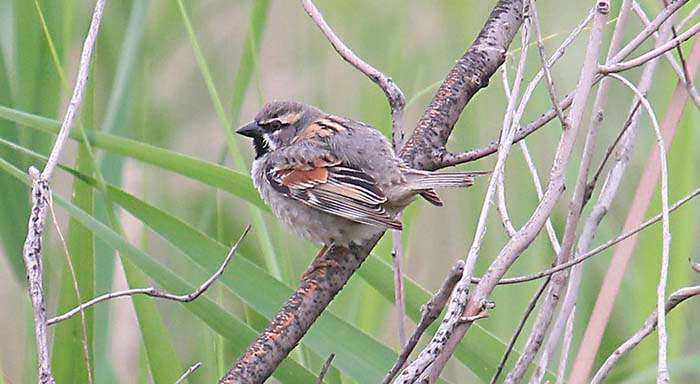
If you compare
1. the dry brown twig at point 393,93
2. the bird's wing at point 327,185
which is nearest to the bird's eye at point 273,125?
the bird's wing at point 327,185

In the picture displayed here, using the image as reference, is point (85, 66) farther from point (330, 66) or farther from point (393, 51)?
point (330, 66)

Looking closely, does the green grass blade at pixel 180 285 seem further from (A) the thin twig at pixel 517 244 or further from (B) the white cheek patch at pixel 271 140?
(B) the white cheek patch at pixel 271 140

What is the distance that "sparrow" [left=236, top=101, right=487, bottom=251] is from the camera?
2555 millimetres

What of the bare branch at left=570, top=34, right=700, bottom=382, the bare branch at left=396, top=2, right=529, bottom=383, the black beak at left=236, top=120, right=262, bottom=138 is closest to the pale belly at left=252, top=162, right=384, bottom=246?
the black beak at left=236, top=120, right=262, bottom=138

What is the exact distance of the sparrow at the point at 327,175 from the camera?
8.38 ft

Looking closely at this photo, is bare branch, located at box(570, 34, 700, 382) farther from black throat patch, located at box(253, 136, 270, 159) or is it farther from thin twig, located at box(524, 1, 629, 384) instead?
black throat patch, located at box(253, 136, 270, 159)

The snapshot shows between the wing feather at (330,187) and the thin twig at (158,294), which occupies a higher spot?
the wing feather at (330,187)

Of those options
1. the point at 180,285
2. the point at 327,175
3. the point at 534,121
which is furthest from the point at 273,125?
the point at 180,285

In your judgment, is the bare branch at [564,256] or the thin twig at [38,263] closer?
the thin twig at [38,263]

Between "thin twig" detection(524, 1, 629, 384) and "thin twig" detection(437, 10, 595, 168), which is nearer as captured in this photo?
"thin twig" detection(524, 1, 629, 384)

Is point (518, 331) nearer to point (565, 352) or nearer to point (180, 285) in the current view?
point (565, 352)

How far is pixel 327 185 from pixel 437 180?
1.71 feet

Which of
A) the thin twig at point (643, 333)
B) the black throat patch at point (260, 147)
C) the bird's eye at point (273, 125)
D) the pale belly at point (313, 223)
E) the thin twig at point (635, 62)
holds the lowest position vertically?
the pale belly at point (313, 223)

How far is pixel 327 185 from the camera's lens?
2.82m
